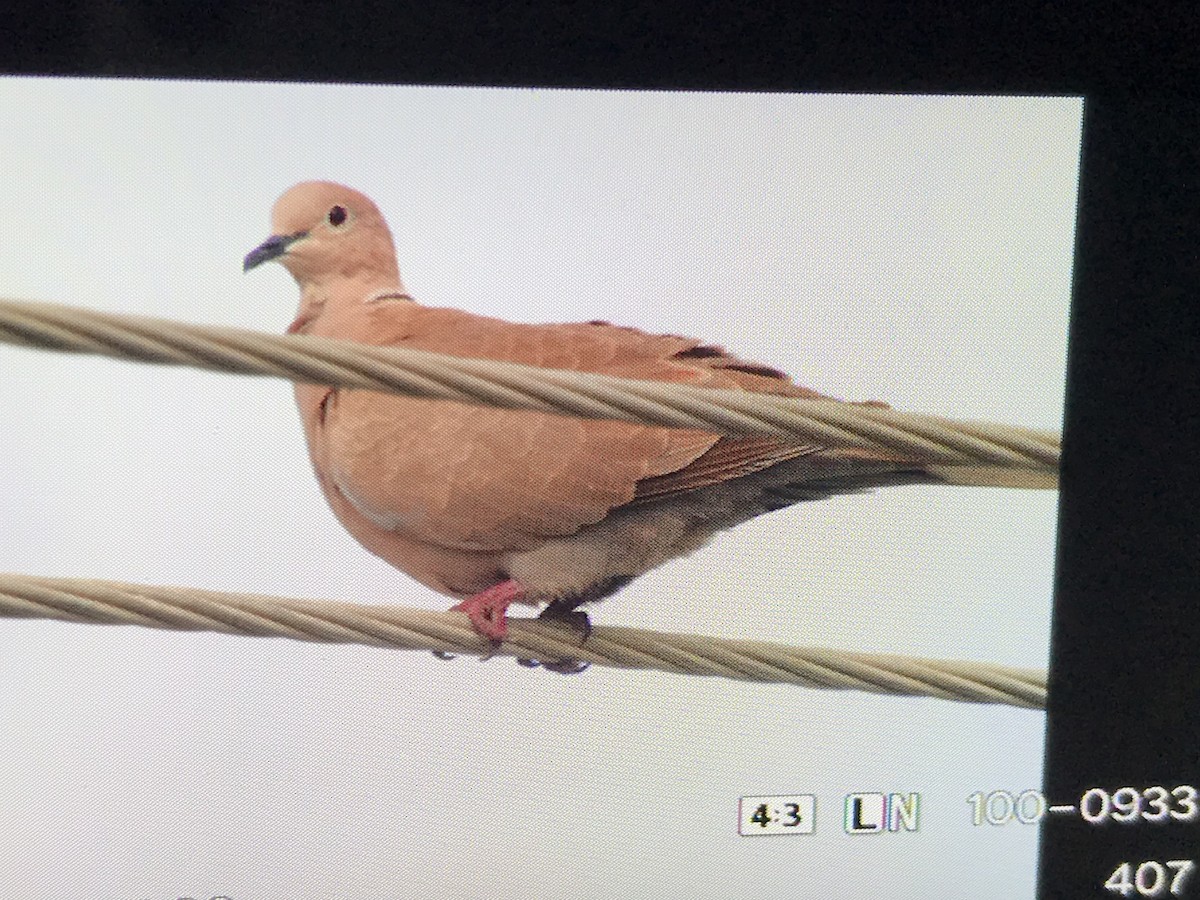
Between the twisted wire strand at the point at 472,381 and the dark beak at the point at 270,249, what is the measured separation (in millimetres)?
264

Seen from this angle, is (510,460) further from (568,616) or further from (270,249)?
(270,249)

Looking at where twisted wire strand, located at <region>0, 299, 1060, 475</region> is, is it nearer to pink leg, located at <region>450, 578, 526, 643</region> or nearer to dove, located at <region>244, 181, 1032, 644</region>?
dove, located at <region>244, 181, 1032, 644</region>

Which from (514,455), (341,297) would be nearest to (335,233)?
(341,297)

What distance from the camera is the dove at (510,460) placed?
3.77ft

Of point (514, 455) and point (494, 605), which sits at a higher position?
point (514, 455)

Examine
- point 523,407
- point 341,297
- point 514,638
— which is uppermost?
point 341,297

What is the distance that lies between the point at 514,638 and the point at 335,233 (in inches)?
16.0

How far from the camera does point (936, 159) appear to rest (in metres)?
1.31

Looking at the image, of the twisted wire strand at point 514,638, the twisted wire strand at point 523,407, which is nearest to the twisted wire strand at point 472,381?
the twisted wire strand at point 523,407

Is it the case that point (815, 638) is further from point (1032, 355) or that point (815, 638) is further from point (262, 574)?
point (262, 574)

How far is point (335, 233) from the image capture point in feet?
4.05

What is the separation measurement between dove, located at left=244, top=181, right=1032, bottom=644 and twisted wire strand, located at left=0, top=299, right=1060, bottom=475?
124 millimetres

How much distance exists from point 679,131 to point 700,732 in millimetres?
580

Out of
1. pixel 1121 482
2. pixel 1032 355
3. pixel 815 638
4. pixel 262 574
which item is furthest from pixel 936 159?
pixel 262 574
